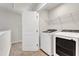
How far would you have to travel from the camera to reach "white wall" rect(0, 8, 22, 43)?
258 inches

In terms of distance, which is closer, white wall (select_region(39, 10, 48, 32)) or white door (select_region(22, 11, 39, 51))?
white door (select_region(22, 11, 39, 51))

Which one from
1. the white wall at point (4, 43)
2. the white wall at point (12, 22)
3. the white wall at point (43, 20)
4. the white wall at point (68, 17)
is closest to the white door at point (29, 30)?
the white wall at point (43, 20)

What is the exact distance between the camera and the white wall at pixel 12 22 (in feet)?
21.5

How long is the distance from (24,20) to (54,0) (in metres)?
4.32

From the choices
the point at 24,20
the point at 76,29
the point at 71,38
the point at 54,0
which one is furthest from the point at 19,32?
the point at 54,0

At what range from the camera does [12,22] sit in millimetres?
7082

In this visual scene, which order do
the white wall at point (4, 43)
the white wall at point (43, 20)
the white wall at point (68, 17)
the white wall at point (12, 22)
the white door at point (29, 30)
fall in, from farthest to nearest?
the white wall at point (12, 22) < the white wall at point (43, 20) < the white door at point (29, 30) < the white wall at point (68, 17) < the white wall at point (4, 43)

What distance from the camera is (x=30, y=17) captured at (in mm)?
4957

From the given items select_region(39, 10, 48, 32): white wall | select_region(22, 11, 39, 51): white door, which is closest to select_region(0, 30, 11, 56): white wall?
select_region(22, 11, 39, 51): white door

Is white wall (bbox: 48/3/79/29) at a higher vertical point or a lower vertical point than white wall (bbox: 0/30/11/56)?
higher

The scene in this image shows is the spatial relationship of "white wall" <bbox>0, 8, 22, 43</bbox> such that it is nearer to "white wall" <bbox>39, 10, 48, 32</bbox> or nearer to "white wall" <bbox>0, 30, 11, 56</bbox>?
"white wall" <bbox>39, 10, 48, 32</bbox>

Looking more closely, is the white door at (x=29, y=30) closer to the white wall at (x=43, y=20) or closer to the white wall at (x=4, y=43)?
the white wall at (x=43, y=20)

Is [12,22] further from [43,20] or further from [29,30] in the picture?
[29,30]

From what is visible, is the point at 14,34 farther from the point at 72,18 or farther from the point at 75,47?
the point at 75,47
